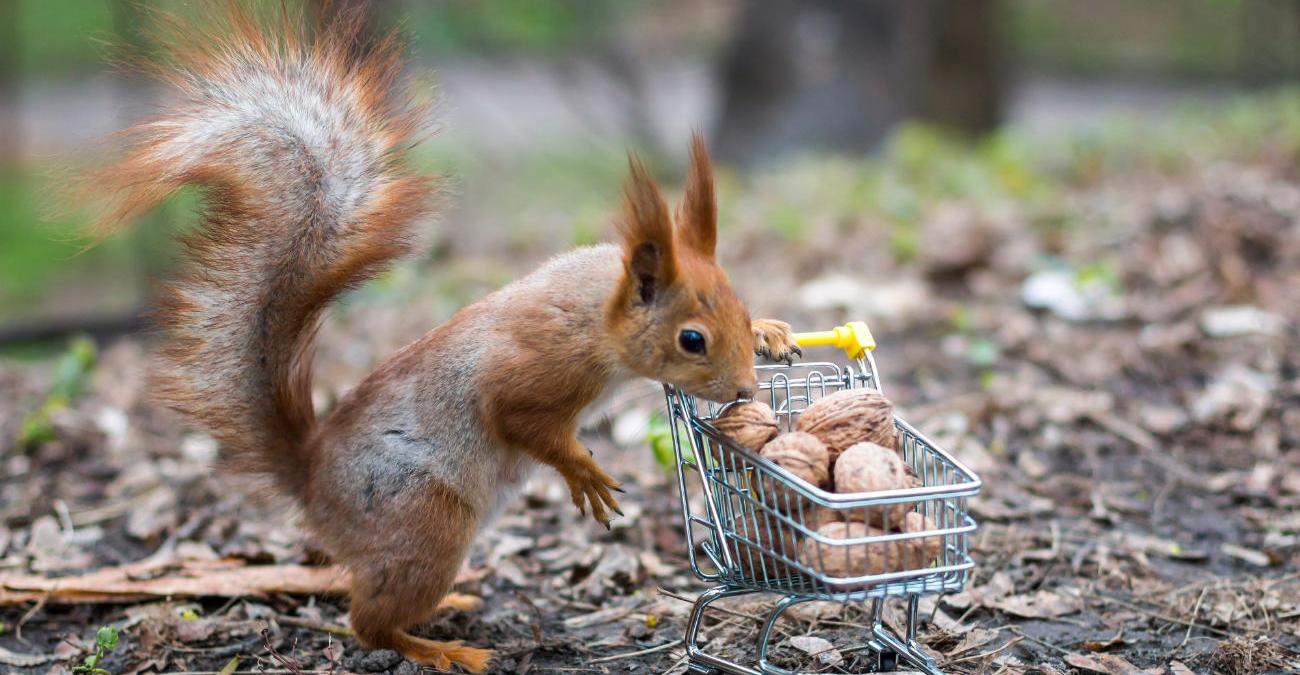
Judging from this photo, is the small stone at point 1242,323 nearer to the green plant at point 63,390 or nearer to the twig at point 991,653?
the twig at point 991,653

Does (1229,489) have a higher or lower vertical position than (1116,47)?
lower

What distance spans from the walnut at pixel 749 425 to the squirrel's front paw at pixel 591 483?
0.94 ft

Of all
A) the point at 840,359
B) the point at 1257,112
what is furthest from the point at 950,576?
the point at 1257,112

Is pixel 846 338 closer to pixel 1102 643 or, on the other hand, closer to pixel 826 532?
pixel 826 532

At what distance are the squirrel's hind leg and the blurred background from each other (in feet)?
7.18

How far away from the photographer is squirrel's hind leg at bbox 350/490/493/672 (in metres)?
2.25

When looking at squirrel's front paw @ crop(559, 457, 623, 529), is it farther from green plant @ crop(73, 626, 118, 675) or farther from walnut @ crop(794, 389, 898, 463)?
green plant @ crop(73, 626, 118, 675)

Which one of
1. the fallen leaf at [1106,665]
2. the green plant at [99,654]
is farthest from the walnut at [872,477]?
the green plant at [99,654]

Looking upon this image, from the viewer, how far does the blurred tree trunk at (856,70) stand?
8609 mm

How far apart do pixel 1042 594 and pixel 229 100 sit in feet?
6.86

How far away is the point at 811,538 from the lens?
188 cm

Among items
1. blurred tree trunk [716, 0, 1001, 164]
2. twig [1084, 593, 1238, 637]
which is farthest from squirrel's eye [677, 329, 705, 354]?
blurred tree trunk [716, 0, 1001, 164]

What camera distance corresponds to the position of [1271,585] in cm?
262

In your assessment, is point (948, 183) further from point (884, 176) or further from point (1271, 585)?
point (1271, 585)
